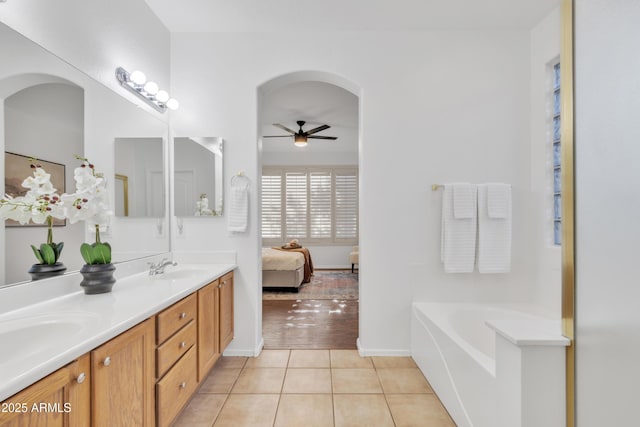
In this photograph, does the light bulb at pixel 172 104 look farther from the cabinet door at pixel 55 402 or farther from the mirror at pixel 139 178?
the cabinet door at pixel 55 402

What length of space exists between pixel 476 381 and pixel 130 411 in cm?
162

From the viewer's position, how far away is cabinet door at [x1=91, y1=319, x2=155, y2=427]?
1075mm

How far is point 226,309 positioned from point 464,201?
82.5 inches

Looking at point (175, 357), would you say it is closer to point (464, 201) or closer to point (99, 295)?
point (99, 295)

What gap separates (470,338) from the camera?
2535 mm

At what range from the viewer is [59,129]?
159 cm

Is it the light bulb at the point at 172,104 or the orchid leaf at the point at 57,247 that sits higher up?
the light bulb at the point at 172,104

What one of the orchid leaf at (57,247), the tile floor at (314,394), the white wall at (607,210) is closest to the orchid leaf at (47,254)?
the orchid leaf at (57,247)

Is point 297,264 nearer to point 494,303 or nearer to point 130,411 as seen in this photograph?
point 494,303

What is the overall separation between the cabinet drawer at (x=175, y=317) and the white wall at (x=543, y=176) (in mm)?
2638

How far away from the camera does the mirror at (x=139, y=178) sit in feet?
6.95

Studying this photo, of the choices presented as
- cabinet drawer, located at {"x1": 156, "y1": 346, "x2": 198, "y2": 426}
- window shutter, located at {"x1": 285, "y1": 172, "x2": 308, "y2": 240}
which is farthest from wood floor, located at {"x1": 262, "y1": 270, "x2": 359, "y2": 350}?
window shutter, located at {"x1": 285, "y1": 172, "x2": 308, "y2": 240}

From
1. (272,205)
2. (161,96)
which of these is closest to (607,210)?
(161,96)

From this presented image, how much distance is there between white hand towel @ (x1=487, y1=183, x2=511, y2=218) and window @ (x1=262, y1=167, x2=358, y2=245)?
14.9 feet
